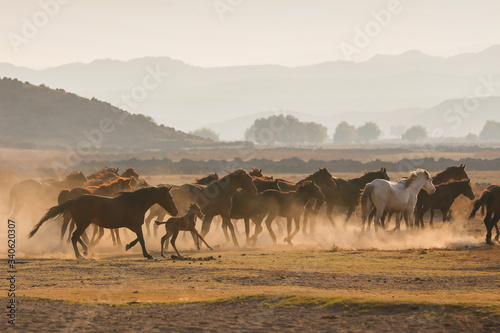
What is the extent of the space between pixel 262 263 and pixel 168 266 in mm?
2936

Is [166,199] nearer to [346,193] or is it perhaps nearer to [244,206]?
[244,206]

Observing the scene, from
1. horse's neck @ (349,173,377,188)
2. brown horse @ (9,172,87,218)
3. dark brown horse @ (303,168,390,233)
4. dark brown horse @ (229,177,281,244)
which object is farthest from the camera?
horse's neck @ (349,173,377,188)

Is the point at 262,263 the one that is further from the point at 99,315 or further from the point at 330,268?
the point at 99,315

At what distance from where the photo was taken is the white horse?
27.7 meters

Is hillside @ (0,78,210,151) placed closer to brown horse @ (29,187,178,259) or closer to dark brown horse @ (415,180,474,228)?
dark brown horse @ (415,180,474,228)

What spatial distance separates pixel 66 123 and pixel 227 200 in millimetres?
139141

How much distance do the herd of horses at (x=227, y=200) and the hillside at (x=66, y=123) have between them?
119 meters

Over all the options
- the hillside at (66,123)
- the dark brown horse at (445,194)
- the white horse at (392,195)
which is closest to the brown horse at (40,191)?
the white horse at (392,195)

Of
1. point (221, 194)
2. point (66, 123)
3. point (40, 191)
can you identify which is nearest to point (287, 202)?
point (221, 194)

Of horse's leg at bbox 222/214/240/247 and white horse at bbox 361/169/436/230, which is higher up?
white horse at bbox 361/169/436/230

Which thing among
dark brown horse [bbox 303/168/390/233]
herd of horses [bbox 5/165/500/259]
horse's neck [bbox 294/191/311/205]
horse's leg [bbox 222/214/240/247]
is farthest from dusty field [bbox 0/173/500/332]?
dark brown horse [bbox 303/168/390/233]

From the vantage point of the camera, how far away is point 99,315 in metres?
13.1

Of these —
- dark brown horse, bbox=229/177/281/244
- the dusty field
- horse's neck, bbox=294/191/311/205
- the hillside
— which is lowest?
the dusty field

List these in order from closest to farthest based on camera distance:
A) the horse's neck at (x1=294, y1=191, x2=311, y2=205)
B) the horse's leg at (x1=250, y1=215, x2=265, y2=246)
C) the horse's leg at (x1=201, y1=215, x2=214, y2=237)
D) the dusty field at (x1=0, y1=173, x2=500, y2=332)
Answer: the dusty field at (x1=0, y1=173, x2=500, y2=332) < the horse's leg at (x1=201, y1=215, x2=214, y2=237) < the horse's leg at (x1=250, y1=215, x2=265, y2=246) < the horse's neck at (x1=294, y1=191, x2=311, y2=205)
